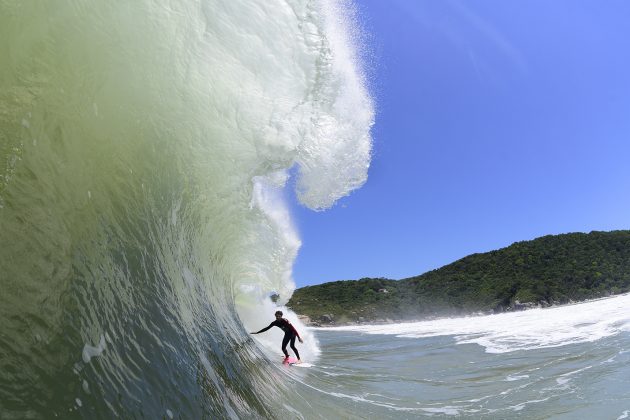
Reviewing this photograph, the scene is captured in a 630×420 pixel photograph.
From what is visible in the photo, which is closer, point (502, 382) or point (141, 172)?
point (141, 172)

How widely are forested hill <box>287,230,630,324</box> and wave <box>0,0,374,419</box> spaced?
54.4 meters

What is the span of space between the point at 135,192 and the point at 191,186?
196cm

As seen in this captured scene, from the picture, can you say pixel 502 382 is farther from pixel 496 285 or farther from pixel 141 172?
pixel 496 285

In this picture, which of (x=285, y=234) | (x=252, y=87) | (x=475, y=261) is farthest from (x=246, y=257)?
(x=475, y=261)

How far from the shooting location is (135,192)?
176 inches

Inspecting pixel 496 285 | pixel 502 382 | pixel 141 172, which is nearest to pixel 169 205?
pixel 141 172

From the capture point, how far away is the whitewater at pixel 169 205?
2428mm

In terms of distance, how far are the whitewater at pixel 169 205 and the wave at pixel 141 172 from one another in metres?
0.02

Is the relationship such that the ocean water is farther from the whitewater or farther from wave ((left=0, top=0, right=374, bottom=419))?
wave ((left=0, top=0, right=374, bottom=419))

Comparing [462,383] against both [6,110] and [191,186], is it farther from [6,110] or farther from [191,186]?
[6,110]

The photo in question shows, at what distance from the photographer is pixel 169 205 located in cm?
558

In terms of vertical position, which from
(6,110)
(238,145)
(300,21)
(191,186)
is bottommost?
(6,110)

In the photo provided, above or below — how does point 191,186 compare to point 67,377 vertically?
above

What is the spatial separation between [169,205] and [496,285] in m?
67.1
